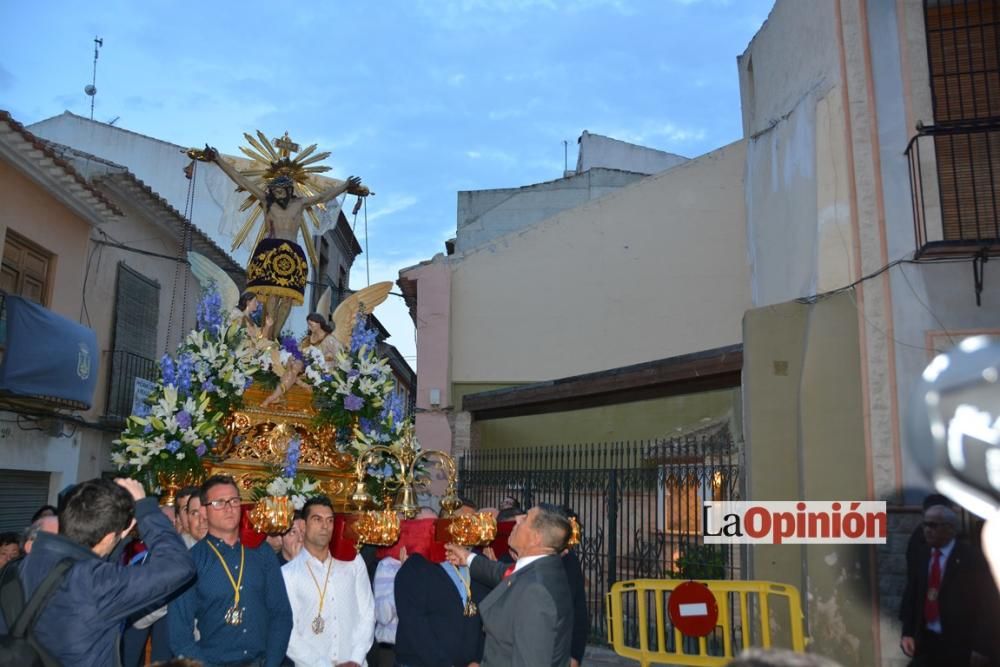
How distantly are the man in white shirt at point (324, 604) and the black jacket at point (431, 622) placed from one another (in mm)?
221

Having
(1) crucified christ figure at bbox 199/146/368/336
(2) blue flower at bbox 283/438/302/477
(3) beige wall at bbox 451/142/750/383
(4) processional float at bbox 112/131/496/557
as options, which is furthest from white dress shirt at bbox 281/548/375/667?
(3) beige wall at bbox 451/142/750/383

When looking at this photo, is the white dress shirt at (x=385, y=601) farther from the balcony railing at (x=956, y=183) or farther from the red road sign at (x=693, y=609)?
the balcony railing at (x=956, y=183)

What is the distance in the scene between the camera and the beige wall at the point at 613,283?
13977mm

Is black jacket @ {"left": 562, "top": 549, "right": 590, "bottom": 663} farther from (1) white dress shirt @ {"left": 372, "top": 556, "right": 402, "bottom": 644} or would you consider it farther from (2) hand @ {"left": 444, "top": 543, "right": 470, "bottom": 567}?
(1) white dress shirt @ {"left": 372, "top": 556, "right": 402, "bottom": 644}

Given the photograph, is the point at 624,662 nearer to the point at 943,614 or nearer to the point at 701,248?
the point at 943,614

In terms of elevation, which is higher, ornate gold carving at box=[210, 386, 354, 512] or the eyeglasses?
ornate gold carving at box=[210, 386, 354, 512]

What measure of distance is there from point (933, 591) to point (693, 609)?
168 centimetres

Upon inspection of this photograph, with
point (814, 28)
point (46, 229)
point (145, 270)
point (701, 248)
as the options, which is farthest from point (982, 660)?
point (145, 270)

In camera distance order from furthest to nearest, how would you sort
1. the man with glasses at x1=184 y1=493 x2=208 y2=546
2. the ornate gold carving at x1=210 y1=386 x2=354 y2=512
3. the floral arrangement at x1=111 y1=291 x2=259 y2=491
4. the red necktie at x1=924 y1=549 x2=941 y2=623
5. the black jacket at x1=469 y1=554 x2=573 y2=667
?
the ornate gold carving at x1=210 y1=386 x2=354 y2=512 → the floral arrangement at x1=111 y1=291 x2=259 y2=491 → the red necktie at x1=924 y1=549 x2=941 y2=623 → the man with glasses at x1=184 y1=493 x2=208 y2=546 → the black jacket at x1=469 y1=554 x2=573 y2=667

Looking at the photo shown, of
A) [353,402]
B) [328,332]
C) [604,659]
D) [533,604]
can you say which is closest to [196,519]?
[353,402]

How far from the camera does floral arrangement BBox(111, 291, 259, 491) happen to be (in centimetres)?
631

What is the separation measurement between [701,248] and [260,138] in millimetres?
7827

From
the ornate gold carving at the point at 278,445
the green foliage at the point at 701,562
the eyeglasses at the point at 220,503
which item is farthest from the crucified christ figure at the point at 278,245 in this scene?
the green foliage at the point at 701,562

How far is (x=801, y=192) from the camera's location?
31.9ft
